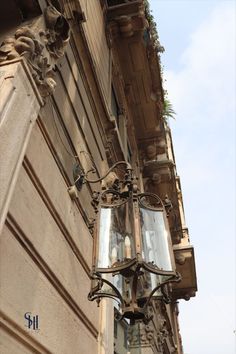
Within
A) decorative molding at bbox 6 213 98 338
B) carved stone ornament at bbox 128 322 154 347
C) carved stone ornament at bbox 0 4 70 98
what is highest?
carved stone ornament at bbox 0 4 70 98

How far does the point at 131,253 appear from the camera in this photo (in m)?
3.20

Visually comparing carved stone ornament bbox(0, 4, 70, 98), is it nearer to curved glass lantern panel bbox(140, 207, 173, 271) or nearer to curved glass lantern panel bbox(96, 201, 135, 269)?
curved glass lantern panel bbox(96, 201, 135, 269)

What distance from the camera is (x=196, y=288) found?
15.4 meters

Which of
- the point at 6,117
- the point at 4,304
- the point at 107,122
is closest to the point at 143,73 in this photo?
the point at 107,122

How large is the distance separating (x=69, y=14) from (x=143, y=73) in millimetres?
5399

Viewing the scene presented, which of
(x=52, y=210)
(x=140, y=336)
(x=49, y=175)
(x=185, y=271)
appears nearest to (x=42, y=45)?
(x=49, y=175)

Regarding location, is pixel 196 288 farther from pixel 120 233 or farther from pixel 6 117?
pixel 6 117

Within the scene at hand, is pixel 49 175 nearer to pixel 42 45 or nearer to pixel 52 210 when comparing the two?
pixel 52 210

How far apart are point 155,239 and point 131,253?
342 millimetres

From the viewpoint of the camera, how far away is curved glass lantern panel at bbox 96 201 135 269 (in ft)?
10.5

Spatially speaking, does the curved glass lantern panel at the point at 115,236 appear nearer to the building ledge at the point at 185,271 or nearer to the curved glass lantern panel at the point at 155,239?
the curved glass lantern panel at the point at 155,239

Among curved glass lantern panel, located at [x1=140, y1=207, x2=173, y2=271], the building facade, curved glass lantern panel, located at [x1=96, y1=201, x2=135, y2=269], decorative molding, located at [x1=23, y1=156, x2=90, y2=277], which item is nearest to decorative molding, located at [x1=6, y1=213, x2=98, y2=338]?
the building facade

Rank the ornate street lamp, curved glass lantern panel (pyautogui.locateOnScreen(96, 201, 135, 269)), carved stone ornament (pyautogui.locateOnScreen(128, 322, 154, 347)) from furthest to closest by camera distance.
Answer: carved stone ornament (pyautogui.locateOnScreen(128, 322, 154, 347)), curved glass lantern panel (pyautogui.locateOnScreen(96, 201, 135, 269)), the ornate street lamp

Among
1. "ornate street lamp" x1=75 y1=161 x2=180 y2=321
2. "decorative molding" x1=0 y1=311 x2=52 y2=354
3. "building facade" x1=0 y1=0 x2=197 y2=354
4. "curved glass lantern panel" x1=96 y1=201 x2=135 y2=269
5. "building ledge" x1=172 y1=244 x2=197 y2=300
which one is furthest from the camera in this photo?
"building ledge" x1=172 y1=244 x2=197 y2=300
